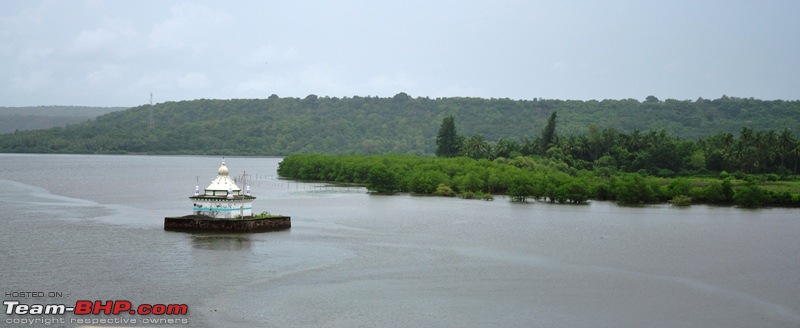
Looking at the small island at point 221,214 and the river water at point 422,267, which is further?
the small island at point 221,214

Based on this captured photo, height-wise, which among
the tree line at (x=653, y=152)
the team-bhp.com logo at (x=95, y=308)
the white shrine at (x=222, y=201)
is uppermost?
the tree line at (x=653, y=152)

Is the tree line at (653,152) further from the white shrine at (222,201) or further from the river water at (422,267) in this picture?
the white shrine at (222,201)

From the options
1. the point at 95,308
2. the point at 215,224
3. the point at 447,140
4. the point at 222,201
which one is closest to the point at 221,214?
the point at 222,201

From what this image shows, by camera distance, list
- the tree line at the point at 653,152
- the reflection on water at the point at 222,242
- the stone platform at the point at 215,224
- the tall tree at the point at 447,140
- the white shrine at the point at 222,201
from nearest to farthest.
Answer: the reflection on water at the point at 222,242 < the stone platform at the point at 215,224 < the white shrine at the point at 222,201 < the tree line at the point at 653,152 < the tall tree at the point at 447,140

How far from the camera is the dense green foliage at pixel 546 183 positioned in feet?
274

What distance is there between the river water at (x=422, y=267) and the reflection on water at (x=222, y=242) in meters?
0.12

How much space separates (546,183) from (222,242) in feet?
152

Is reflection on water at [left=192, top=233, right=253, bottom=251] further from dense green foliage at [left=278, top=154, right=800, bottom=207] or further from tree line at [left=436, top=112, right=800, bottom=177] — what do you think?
tree line at [left=436, top=112, right=800, bottom=177]

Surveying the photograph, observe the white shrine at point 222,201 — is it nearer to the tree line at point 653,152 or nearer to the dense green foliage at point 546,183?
the dense green foliage at point 546,183

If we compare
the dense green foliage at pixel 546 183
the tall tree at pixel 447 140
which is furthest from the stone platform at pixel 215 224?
the tall tree at pixel 447 140

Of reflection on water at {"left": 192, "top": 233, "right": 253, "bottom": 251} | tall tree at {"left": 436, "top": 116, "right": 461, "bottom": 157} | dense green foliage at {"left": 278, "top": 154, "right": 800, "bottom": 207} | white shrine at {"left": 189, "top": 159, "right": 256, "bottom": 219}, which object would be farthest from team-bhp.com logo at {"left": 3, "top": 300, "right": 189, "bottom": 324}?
tall tree at {"left": 436, "top": 116, "right": 461, "bottom": 157}

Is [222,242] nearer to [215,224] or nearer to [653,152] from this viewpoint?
[215,224]

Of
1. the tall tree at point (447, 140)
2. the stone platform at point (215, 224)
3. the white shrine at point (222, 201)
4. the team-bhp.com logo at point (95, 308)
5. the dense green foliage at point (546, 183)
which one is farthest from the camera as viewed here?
the tall tree at point (447, 140)

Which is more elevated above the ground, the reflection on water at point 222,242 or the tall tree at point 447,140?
the tall tree at point 447,140
